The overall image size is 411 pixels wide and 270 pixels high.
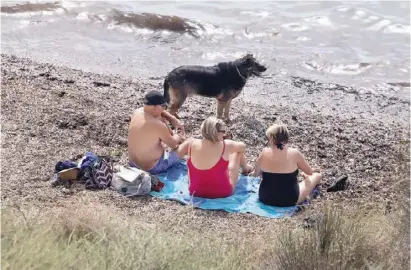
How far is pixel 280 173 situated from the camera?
6.84m

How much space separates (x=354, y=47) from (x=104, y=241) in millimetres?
11337

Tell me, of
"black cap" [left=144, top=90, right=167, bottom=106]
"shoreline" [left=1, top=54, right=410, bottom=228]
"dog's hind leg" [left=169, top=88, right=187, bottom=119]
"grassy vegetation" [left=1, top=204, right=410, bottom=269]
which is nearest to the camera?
"grassy vegetation" [left=1, top=204, right=410, bottom=269]

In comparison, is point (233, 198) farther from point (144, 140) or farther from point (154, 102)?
point (154, 102)

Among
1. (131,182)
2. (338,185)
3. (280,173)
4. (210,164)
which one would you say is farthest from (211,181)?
(338,185)

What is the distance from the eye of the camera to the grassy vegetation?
4.12 metres

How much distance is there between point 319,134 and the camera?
352 inches

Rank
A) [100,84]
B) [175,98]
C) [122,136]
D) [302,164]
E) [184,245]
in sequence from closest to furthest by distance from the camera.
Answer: [184,245], [302,164], [122,136], [175,98], [100,84]

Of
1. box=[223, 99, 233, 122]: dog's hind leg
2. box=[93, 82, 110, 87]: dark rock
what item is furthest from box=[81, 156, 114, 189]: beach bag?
box=[93, 82, 110, 87]: dark rock

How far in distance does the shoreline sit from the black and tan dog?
0.34m

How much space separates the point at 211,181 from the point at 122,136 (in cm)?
180

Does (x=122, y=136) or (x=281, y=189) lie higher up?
(x=281, y=189)

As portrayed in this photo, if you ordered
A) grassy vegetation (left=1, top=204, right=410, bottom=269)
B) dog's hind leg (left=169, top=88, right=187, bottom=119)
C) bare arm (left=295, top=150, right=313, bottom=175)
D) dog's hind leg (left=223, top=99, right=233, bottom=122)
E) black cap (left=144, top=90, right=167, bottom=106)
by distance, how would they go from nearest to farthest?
1. grassy vegetation (left=1, top=204, right=410, bottom=269)
2. bare arm (left=295, top=150, right=313, bottom=175)
3. black cap (left=144, top=90, right=167, bottom=106)
4. dog's hind leg (left=169, top=88, right=187, bottom=119)
5. dog's hind leg (left=223, top=99, right=233, bottom=122)

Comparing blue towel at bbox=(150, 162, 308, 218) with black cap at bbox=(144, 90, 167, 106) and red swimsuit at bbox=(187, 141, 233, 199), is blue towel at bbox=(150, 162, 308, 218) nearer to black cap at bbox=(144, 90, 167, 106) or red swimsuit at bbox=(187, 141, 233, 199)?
red swimsuit at bbox=(187, 141, 233, 199)

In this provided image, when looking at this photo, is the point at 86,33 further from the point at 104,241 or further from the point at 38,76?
the point at 104,241
